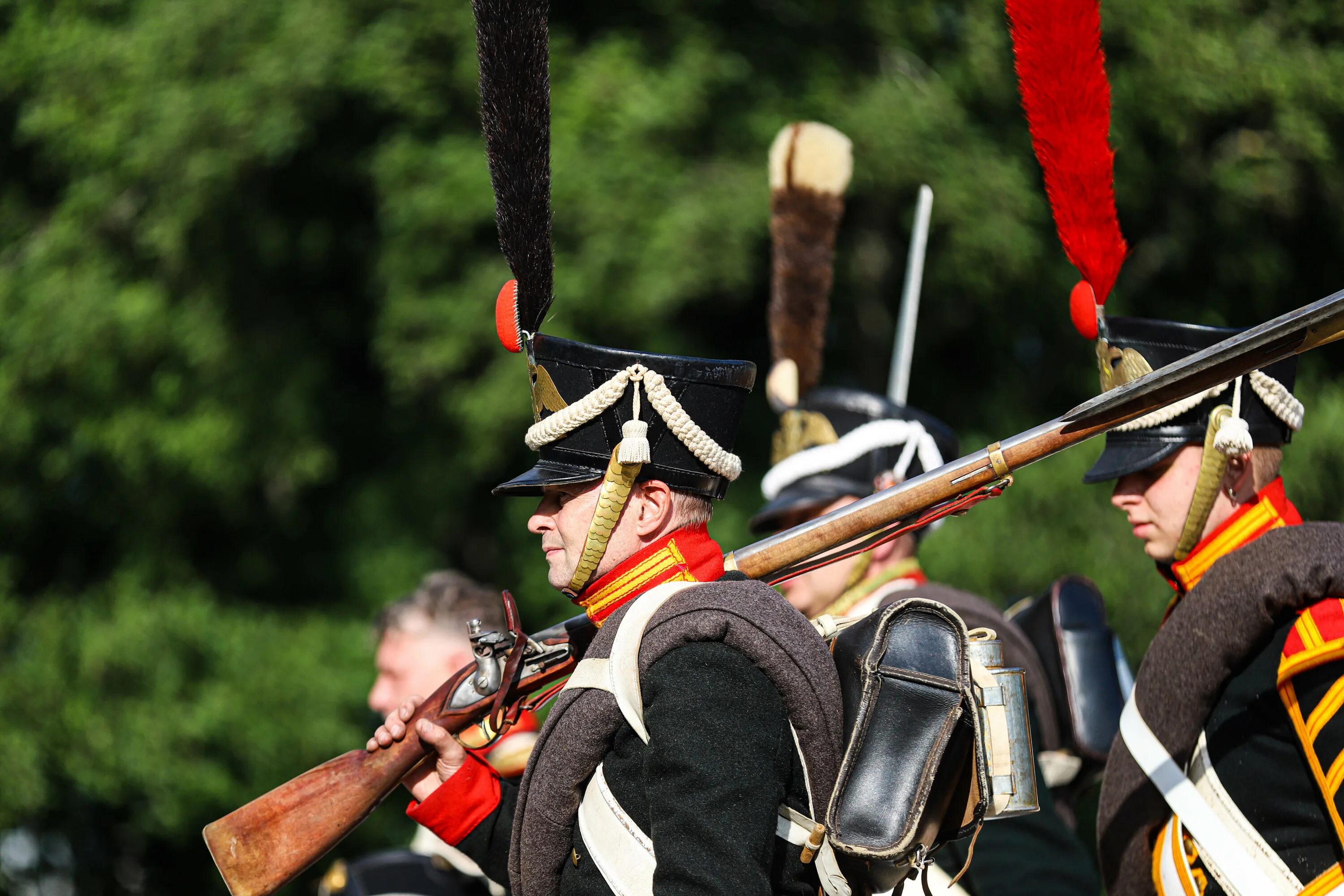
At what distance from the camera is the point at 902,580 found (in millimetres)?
4105

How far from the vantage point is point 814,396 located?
15.4 ft

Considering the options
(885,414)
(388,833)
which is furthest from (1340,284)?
(388,833)

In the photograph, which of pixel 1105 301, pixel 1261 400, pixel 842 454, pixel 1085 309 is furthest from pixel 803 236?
pixel 1261 400

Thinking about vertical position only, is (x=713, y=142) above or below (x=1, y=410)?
above

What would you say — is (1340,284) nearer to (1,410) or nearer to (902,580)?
(902,580)

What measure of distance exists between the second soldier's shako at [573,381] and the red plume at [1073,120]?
813 millimetres

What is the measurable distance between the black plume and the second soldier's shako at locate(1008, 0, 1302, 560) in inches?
36.4

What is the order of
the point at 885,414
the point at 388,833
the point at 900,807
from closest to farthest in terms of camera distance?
1. the point at 900,807
2. the point at 885,414
3. the point at 388,833

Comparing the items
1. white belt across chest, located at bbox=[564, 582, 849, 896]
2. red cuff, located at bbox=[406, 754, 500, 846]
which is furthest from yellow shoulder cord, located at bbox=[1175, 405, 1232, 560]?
red cuff, located at bbox=[406, 754, 500, 846]

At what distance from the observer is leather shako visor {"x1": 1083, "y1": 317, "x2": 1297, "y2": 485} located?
10.0 feet

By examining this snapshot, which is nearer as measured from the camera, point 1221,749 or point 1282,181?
point 1221,749

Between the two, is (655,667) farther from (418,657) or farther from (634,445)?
(418,657)

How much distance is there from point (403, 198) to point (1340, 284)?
4.92m

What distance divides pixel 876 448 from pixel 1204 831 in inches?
72.5
